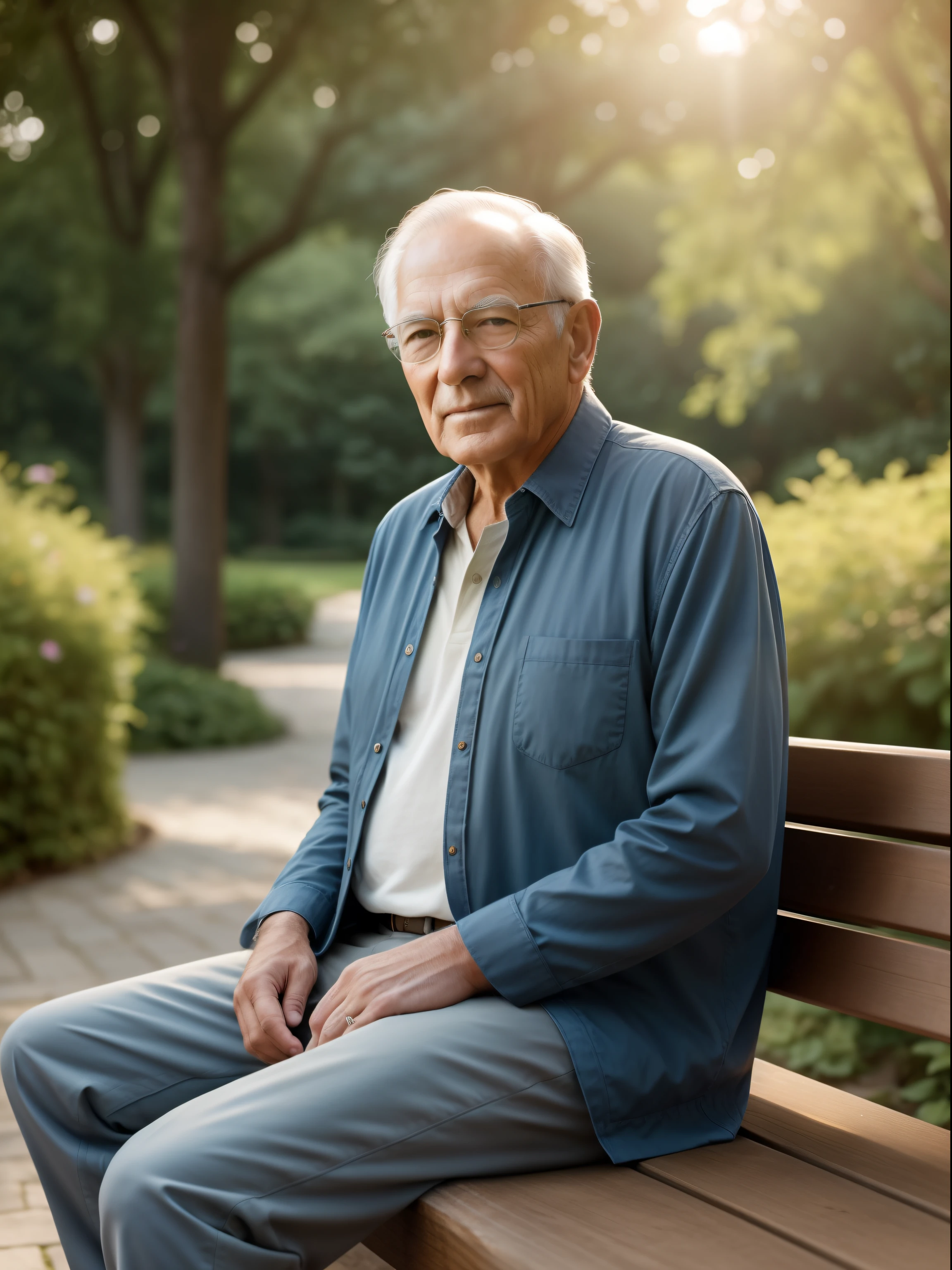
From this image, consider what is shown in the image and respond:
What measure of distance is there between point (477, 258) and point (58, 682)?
448 centimetres

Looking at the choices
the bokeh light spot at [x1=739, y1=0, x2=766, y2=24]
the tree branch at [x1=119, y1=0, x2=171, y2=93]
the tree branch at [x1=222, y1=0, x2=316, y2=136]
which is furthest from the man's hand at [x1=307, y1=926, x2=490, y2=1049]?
the tree branch at [x1=119, y1=0, x2=171, y2=93]

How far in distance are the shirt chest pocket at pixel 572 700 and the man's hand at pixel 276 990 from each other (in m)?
0.56

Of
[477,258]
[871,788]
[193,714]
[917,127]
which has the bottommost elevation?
[193,714]

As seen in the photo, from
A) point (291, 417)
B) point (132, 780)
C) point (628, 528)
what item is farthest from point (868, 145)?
point (291, 417)

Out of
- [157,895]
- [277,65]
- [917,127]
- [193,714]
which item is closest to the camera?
[917,127]

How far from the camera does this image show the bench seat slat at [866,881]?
1612 mm

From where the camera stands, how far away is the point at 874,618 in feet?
11.4

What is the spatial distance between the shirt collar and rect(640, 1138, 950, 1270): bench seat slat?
91 centimetres

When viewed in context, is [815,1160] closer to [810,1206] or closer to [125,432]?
[810,1206]

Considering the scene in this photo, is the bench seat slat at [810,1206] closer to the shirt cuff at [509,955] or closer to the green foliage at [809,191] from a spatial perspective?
the shirt cuff at [509,955]

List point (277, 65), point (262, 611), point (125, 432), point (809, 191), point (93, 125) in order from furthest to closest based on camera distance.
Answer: point (125, 432)
point (262, 611)
point (93, 125)
point (277, 65)
point (809, 191)

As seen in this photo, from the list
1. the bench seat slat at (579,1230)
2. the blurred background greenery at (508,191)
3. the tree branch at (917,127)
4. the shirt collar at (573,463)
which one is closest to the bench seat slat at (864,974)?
the bench seat slat at (579,1230)

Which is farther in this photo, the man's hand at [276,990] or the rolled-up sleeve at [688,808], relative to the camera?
the man's hand at [276,990]

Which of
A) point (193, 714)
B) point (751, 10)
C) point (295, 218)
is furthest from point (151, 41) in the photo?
point (751, 10)
